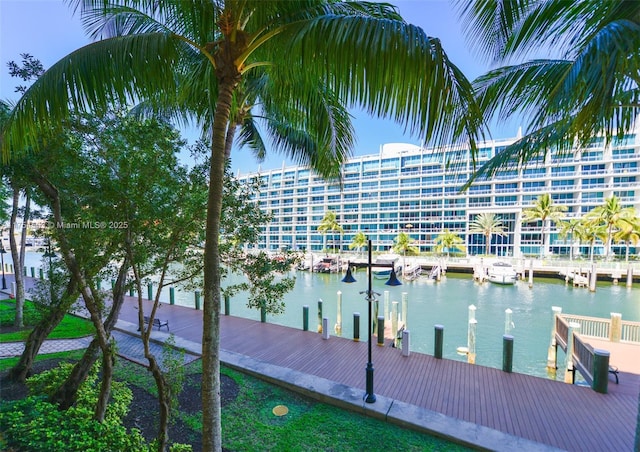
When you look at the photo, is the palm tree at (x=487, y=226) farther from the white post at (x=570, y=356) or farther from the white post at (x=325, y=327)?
the white post at (x=325, y=327)

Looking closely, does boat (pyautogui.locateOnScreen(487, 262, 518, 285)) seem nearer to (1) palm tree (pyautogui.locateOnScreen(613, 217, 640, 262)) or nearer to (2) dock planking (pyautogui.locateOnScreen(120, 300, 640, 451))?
(1) palm tree (pyautogui.locateOnScreen(613, 217, 640, 262))

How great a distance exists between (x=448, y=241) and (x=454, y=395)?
44.3 metres

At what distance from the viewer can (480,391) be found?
7.25 metres

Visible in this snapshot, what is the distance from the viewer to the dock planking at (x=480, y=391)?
5816 mm

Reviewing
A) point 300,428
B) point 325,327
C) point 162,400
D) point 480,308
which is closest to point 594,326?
point 325,327

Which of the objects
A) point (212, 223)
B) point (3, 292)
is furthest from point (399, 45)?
point (3, 292)

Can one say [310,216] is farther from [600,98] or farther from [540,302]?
→ [600,98]

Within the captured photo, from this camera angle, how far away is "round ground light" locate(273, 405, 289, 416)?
6.28 meters

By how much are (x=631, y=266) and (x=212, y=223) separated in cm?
4299

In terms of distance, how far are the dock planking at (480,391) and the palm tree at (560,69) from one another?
17.4 feet

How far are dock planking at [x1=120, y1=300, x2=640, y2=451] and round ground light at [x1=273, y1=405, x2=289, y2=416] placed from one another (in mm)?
1805

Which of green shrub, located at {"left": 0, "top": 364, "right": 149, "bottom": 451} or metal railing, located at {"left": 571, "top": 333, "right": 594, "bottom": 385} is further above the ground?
green shrub, located at {"left": 0, "top": 364, "right": 149, "bottom": 451}

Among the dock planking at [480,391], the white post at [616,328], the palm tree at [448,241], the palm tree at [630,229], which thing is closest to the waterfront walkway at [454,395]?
the dock planking at [480,391]

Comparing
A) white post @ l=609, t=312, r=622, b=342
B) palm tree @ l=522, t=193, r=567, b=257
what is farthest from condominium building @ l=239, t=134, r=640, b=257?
white post @ l=609, t=312, r=622, b=342
